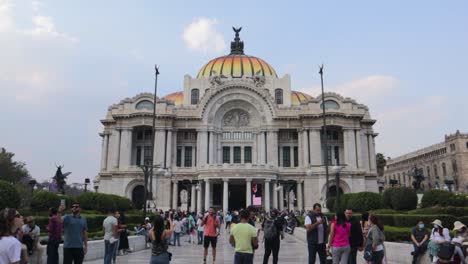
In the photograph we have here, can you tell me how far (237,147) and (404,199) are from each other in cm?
3336

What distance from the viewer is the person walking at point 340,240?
1127 centimetres

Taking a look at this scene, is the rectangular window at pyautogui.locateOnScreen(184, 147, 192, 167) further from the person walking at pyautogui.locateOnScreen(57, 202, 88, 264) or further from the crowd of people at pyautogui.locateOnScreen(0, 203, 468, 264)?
the person walking at pyautogui.locateOnScreen(57, 202, 88, 264)

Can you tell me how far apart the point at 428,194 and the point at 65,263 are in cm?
2669

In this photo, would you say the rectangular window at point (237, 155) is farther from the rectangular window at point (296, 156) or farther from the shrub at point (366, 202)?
the shrub at point (366, 202)

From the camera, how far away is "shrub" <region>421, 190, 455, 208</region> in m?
27.8

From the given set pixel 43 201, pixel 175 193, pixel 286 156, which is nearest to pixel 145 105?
pixel 175 193

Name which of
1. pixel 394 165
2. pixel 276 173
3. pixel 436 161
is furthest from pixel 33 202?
pixel 394 165

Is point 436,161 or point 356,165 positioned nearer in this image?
point 356,165

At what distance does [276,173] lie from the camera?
56.7 meters

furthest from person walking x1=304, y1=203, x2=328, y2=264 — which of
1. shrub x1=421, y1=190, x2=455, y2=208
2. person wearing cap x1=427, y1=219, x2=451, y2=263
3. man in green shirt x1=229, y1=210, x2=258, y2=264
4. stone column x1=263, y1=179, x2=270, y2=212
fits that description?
stone column x1=263, y1=179, x2=270, y2=212

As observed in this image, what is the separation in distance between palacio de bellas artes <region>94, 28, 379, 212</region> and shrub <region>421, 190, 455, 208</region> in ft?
88.4

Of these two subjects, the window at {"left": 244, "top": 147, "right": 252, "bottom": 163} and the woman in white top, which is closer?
the woman in white top

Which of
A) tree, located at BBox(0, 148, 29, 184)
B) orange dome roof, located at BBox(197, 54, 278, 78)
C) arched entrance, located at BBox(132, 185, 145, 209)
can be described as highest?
orange dome roof, located at BBox(197, 54, 278, 78)

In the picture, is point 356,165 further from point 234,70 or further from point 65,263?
point 65,263
